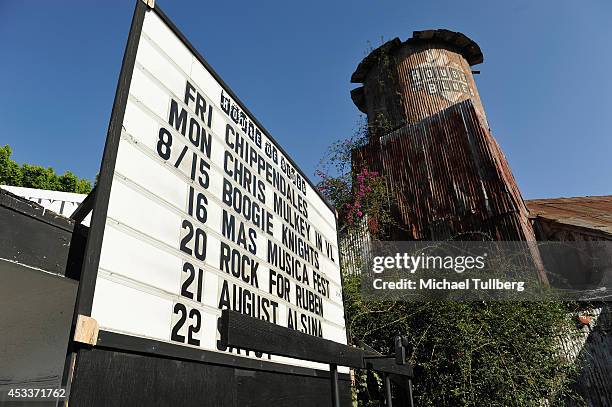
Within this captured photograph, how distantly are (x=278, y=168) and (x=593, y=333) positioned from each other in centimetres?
869

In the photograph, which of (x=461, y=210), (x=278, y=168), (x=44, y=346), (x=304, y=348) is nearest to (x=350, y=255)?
(x=461, y=210)

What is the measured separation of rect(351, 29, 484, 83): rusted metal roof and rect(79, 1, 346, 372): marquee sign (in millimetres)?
16672

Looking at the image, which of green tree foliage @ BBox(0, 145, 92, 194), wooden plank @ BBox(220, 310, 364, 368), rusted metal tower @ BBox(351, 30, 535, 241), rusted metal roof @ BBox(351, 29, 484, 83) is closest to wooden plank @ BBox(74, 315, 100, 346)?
wooden plank @ BBox(220, 310, 364, 368)

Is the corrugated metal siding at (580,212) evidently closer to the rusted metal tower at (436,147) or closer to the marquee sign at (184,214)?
the rusted metal tower at (436,147)

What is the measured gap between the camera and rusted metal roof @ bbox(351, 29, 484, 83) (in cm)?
1819

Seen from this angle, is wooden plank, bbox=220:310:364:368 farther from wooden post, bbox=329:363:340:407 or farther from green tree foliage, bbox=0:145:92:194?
green tree foliage, bbox=0:145:92:194

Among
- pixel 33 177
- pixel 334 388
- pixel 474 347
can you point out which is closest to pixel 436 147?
pixel 474 347

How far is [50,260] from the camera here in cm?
219

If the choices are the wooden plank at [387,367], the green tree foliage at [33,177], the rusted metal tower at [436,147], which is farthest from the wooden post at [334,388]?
the green tree foliage at [33,177]

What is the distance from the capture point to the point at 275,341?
1751mm

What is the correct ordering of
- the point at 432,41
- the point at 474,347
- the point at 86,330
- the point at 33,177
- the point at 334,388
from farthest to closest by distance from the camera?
1. the point at 33,177
2. the point at 432,41
3. the point at 474,347
4. the point at 334,388
5. the point at 86,330

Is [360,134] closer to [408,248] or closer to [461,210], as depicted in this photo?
[461,210]

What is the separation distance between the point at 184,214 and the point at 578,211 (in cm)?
1585

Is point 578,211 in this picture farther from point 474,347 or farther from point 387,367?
point 387,367
